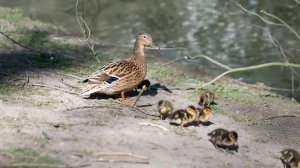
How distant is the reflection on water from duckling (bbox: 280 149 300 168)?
5.51 meters

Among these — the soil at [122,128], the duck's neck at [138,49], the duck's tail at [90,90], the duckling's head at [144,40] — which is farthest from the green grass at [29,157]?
the duckling's head at [144,40]

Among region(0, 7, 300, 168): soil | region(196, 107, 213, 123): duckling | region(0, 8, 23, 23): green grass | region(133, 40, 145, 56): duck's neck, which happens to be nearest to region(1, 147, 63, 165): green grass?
region(0, 7, 300, 168): soil

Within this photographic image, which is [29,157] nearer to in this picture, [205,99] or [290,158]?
[290,158]

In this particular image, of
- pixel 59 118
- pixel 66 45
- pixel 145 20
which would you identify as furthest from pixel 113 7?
pixel 59 118

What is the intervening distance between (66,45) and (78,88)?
3.38 meters

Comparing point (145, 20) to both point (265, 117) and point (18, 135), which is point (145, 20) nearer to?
point (265, 117)

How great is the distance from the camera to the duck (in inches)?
360

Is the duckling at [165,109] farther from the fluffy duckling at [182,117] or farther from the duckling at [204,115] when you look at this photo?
the duckling at [204,115]

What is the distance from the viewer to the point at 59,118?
832cm

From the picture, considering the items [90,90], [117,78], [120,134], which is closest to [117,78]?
[117,78]

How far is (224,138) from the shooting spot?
8.16 m

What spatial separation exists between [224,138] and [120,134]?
1264 millimetres

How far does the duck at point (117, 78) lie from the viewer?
30.0 ft

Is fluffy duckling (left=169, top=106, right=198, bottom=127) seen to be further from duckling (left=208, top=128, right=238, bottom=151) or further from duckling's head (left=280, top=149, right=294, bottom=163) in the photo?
duckling's head (left=280, top=149, right=294, bottom=163)
